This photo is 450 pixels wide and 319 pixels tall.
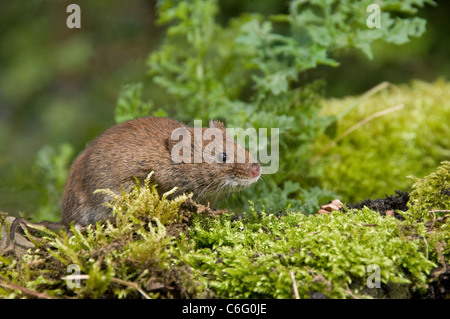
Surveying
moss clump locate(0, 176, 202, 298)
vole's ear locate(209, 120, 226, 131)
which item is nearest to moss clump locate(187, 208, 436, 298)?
moss clump locate(0, 176, 202, 298)

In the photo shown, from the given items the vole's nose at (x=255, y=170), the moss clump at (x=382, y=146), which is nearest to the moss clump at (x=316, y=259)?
the vole's nose at (x=255, y=170)

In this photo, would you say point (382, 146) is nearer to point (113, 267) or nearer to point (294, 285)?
point (294, 285)

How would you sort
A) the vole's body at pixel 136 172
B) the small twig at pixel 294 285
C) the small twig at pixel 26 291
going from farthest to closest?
the vole's body at pixel 136 172 < the small twig at pixel 26 291 < the small twig at pixel 294 285

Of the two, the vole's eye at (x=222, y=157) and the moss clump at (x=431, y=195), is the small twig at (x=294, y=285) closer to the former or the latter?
the moss clump at (x=431, y=195)

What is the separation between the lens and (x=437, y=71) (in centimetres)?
821

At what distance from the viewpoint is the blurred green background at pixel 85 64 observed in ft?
25.7

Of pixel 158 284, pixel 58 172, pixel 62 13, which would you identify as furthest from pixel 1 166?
pixel 158 284

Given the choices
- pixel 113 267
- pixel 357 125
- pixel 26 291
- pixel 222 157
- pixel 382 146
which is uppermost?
pixel 357 125

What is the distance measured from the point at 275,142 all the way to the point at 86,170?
78.6 inches

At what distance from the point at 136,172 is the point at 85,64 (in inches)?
224

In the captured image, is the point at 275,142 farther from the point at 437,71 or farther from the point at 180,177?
the point at 437,71

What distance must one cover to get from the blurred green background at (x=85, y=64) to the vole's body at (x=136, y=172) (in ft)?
12.8

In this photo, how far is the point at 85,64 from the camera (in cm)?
859

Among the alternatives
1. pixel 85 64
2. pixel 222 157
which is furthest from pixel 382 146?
pixel 85 64
